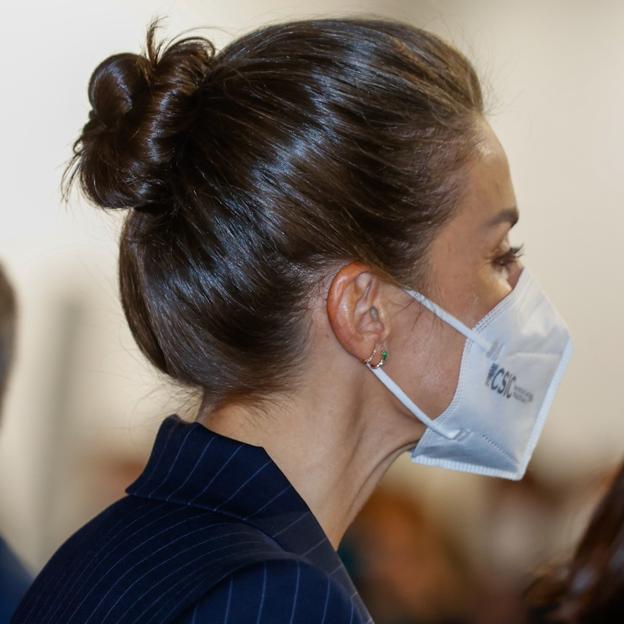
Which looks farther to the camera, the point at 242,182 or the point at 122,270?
the point at 122,270

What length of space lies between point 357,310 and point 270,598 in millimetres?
374

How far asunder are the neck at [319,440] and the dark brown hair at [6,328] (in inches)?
→ 37.1

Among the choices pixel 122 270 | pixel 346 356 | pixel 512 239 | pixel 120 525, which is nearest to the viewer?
pixel 120 525

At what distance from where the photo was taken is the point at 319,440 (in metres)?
1.23

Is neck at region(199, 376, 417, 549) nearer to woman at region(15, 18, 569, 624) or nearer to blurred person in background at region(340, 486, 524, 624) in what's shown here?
woman at region(15, 18, 569, 624)

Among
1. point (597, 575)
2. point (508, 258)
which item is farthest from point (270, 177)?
point (597, 575)

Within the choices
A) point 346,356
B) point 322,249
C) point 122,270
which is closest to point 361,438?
point 346,356

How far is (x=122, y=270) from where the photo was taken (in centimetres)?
135

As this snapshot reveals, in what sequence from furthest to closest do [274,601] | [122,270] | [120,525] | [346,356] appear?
[122,270] < [346,356] < [120,525] < [274,601]

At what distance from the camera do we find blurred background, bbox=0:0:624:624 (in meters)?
3.09

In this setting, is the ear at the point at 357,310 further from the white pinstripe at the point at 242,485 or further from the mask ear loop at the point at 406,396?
the white pinstripe at the point at 242,485

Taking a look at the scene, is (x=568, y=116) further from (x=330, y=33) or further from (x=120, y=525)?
(x=120, y=525)

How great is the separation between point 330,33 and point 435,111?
0.48 feet

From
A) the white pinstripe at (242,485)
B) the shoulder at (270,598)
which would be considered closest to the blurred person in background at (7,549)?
the white pinstripe at (242,485)
